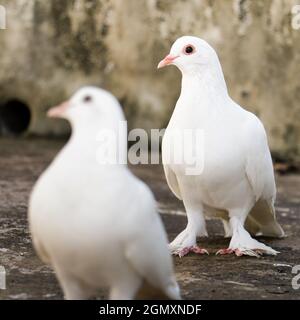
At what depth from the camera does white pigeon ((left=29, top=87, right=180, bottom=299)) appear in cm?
370

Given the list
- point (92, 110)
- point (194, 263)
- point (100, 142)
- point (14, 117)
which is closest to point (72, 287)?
point (100, 142)

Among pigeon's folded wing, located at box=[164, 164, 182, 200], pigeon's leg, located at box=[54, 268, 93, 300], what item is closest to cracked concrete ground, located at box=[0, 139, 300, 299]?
pigeon's folded wing, located at box=[164, 164, 182, 200]

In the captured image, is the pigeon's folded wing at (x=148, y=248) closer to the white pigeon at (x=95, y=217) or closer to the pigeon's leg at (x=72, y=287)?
the white pigeon at (x=95, y=217)

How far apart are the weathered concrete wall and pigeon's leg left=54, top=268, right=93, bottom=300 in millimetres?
6453

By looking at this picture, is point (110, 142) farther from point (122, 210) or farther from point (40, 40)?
point (40, 40)

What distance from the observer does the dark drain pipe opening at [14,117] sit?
11398 millimetres

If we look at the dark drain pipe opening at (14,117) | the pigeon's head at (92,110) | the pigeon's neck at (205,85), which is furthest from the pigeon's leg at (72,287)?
the dark drain pipe opening at (14,117)

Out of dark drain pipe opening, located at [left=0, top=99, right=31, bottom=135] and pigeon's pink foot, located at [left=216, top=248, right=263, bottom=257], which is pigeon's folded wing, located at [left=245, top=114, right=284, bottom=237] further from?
dark drain pipe opening, located at [left=0, top=99, right=31, bottom=135]

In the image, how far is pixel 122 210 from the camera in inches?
147

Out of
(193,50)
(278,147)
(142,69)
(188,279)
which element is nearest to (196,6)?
(142,69)

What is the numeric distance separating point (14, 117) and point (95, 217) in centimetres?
817

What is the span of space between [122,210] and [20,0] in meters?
7.60

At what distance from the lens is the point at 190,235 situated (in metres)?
6.01

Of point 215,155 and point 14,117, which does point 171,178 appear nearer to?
point 215,155
